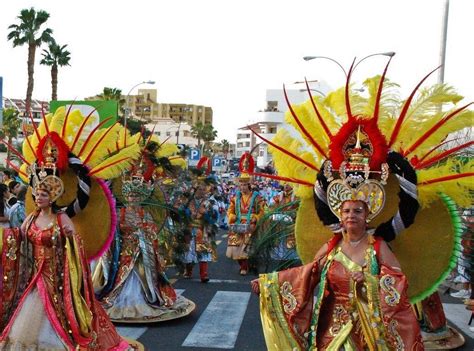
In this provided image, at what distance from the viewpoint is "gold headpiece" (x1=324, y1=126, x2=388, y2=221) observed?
415 cm

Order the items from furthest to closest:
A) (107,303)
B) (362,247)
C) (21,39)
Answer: (21,39) → (107,303) → (362,247)

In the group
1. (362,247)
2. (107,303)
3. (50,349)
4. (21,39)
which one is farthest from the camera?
(21,39)

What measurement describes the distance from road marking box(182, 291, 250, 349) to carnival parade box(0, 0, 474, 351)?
0.13 feet

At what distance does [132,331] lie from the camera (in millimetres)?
7242

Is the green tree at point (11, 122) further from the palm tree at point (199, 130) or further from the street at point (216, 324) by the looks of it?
the street at point (216, 324)

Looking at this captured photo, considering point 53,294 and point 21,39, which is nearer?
point 53,294

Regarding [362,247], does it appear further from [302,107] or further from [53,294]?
[53,294]

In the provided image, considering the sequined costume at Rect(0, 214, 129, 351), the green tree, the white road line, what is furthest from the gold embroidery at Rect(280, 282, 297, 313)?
the green tree

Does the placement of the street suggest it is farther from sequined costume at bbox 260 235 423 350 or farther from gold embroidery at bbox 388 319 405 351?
gold embroidery at bbox 388 319 405 351

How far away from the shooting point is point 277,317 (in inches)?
169

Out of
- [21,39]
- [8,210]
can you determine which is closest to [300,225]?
[8,210]

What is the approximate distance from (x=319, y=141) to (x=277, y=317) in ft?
4.40

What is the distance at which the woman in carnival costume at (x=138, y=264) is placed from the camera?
7.68 m

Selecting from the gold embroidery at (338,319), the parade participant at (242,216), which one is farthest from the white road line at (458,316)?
the gold embroidery at (338,319)
